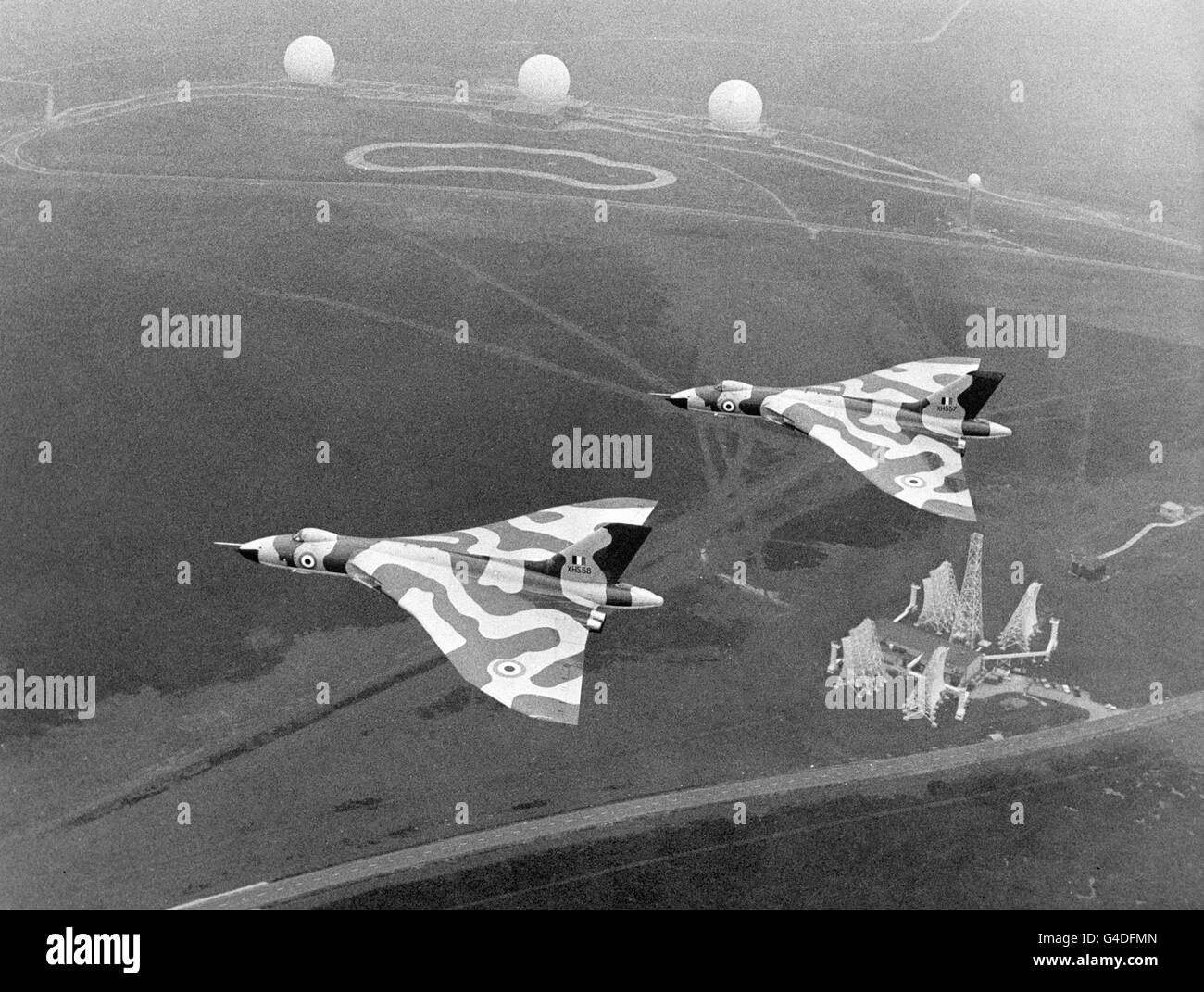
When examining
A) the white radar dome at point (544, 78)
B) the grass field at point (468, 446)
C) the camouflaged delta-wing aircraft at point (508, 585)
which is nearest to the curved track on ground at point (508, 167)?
the grass field at point (468, 446)

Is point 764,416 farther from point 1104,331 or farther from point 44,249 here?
point 44,249

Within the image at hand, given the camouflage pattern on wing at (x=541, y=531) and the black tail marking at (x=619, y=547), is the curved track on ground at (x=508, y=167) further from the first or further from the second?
the black tail marking at (x=619, y=547)

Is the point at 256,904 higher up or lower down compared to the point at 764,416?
lower down

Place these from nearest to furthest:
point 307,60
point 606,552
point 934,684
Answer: point 606,552 → point 934,684 → point 307,60

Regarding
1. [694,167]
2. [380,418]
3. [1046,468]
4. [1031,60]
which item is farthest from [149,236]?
[1031,60]

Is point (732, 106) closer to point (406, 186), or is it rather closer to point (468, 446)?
point (406, 186)

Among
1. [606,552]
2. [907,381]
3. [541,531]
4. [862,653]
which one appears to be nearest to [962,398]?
[907,381]
